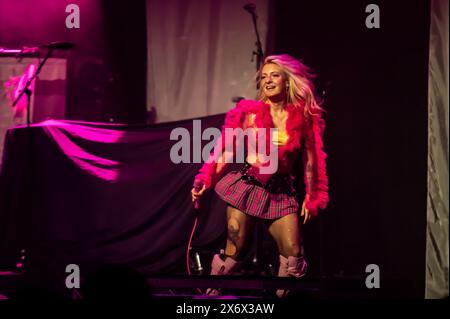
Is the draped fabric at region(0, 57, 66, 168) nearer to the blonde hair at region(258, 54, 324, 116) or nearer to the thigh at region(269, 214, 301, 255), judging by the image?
the blonde hair at region(258, 54, 324, 116)

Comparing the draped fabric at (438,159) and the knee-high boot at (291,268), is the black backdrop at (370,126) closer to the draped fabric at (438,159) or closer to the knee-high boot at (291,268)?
the draped fabric at (438,159)

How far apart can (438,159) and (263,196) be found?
1.56 meters

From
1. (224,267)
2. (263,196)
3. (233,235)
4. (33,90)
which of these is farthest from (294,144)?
(33,90)

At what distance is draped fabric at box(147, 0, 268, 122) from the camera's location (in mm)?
5406

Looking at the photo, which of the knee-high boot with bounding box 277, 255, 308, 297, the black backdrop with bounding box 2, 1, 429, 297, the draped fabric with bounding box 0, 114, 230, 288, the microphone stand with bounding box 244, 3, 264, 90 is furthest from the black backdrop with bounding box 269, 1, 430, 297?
the draped fabric with bounding box 0, 114, 230, 288

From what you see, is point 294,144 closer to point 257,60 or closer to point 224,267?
point 224,267

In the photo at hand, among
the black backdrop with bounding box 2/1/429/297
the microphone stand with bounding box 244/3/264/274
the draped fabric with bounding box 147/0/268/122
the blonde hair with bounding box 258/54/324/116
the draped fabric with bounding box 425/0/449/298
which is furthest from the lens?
the draped fabric with bounding box 147/0/268/122

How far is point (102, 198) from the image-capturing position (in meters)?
4.89

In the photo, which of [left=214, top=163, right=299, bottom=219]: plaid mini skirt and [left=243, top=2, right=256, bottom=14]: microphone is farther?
[left=243, top=2, right=256, bottom=14]: microphone

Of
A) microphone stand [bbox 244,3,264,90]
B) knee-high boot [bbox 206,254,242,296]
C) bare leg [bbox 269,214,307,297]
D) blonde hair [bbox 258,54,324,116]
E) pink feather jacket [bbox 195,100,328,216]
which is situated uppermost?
microphone stand [bbox 244,3,264,90]

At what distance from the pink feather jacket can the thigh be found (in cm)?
20

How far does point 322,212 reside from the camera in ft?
17.0

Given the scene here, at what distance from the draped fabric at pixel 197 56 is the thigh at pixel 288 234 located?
160 centimetres
